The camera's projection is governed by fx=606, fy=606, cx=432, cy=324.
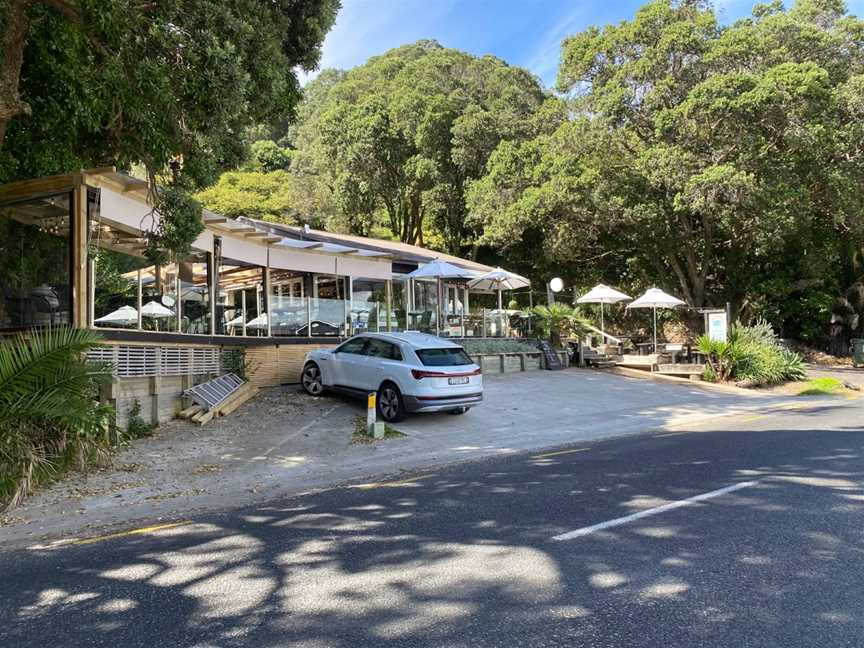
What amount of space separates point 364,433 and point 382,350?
7.22 feet

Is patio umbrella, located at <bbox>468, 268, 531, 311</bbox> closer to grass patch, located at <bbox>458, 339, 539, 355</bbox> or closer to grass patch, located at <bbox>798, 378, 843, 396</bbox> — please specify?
grass patch, located at <bbox>458, 339, 539, 355</bbox>

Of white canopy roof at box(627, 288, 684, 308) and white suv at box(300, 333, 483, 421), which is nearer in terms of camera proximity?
white suv at box(300, 333, 483, 421)

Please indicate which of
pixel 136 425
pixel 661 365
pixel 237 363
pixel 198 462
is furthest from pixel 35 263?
pixel 661 365

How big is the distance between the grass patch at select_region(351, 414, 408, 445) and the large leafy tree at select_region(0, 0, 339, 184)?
5.09 metres

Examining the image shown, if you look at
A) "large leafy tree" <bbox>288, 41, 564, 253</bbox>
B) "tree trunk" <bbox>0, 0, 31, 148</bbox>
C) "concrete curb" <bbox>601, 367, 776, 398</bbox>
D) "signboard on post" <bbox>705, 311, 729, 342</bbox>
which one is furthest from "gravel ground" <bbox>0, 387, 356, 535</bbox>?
"large leafy tree" <bbox>288, 41, 564, 253</bbox>

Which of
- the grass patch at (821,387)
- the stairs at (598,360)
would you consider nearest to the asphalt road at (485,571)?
the grass patch at (821,387)

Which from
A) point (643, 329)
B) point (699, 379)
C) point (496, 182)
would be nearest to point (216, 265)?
point (699, 379)

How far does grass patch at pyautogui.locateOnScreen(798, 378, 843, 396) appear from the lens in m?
19.0

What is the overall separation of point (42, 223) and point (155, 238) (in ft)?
8.39

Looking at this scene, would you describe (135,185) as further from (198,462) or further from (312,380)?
(312,380)

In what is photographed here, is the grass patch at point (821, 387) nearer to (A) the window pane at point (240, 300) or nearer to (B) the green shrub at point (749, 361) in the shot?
(B) the green shrub at point (749, 361)

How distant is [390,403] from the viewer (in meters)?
12.2

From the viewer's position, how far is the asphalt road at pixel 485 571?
348 centimetres

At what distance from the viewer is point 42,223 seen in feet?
35.4
